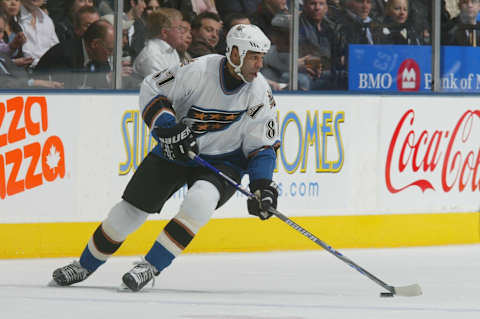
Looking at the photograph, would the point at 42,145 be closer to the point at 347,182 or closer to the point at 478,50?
the point at 347,182

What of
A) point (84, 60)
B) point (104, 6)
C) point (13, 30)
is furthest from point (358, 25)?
point (13, 30)

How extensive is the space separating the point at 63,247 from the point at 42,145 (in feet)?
1.78

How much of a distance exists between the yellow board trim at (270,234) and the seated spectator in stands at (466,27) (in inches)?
43.6

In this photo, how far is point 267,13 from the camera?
7465mm

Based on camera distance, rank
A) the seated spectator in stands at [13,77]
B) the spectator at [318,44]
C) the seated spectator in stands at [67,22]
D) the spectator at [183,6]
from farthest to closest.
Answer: the spectator at [318,44] < the spectator at [183,6] < the seated spectator in stands at [67,22] < the seated spectator in stands at [13,77]

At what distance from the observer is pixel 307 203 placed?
7422 millimetres

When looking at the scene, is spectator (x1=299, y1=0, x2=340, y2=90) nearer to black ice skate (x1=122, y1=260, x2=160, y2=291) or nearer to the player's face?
the player's face

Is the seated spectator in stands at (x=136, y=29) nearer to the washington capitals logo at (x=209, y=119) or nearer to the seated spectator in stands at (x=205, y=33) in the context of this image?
the seated spectator in stands at (x=205, y=33)

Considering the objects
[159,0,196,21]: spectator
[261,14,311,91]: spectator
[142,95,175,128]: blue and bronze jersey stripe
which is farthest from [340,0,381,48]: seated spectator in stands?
[142,95,175,128]: blue and bronze jersey stripe

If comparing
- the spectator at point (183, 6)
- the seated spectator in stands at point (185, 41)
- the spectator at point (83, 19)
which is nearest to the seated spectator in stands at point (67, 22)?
the spectator at point (83, 19)

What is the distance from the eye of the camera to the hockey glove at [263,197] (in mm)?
5406

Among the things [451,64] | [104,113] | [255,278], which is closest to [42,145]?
[104,113]

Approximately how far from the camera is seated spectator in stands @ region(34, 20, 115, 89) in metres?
6.84

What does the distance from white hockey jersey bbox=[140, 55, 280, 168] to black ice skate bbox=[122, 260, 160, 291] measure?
58 centimetres
